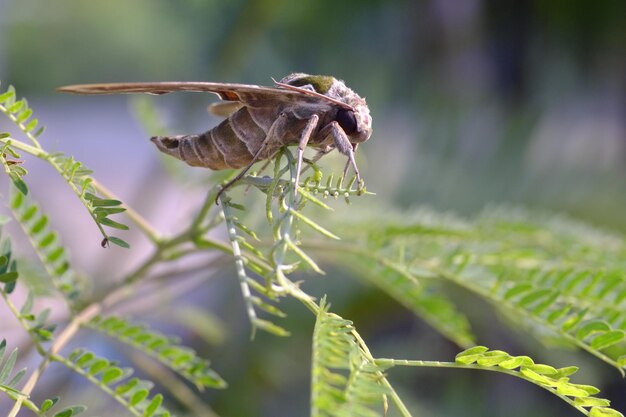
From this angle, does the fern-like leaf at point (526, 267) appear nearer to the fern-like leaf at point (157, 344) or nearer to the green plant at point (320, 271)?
the green plant at point (320, 271)

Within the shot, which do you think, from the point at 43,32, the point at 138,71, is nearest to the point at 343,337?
the point at 138,71

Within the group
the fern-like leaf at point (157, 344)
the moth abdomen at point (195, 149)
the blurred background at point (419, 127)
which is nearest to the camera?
the moth abdomen at point (195, 149)

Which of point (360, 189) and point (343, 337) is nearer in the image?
point (343, 337)

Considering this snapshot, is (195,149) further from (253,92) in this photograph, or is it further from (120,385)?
(120,385)

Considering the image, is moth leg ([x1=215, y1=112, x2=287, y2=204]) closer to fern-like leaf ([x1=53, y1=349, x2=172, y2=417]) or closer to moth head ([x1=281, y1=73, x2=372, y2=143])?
moth head ([x1=281, y1=73, x2=372, y2=143])

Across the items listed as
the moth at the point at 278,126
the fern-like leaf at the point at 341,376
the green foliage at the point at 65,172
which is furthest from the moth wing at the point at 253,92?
the fern-like leaf at the point at 341,376

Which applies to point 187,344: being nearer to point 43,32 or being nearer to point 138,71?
point 138,71

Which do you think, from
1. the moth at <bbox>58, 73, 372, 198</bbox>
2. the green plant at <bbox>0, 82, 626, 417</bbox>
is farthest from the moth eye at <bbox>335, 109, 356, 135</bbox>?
the green plant at <bbox>0, 82, 626, 417</bbox>
